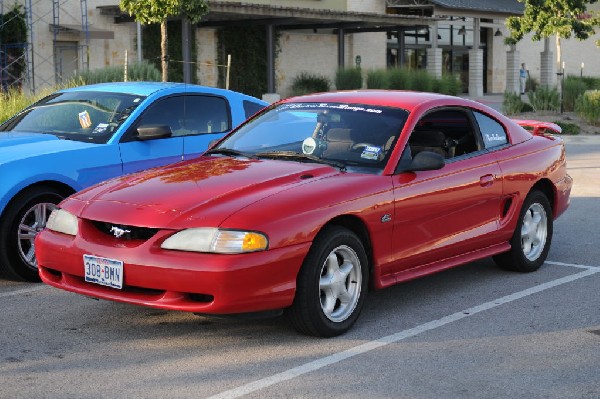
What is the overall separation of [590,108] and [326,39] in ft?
67.7

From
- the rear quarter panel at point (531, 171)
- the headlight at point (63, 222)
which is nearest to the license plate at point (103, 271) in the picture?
the headlight at point (63, 222)

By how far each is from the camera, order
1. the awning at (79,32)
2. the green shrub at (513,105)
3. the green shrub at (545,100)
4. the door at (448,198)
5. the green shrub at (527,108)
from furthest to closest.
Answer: the awning at (79,32) → the green shrub at (527,108) → the green shrub at (513,105) → the green shrub at (545,100) → the door at (448,198)

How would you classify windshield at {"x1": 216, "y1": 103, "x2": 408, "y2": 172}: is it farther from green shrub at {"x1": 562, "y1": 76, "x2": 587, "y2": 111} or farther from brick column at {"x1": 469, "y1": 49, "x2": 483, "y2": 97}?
brick column at {"x1": 469, "y1": 49, "x2": 483, "y2": 97}

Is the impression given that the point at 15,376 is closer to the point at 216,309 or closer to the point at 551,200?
the point at 216,309

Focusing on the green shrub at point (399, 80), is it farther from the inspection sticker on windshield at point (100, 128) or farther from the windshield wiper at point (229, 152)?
the windshield wiper at point (229, 152)

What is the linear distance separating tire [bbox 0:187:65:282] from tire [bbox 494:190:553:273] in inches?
147

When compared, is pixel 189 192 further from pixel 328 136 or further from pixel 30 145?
pixel 30 145

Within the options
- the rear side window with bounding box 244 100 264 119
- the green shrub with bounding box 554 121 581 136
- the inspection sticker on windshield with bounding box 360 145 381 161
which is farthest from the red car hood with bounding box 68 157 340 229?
the green shrub with bounding box 554 121 581 136

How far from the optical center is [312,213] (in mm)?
5805

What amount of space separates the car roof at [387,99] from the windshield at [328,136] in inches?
3.2

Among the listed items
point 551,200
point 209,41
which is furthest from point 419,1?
point 551,200

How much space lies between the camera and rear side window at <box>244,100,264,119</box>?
9.62 meters

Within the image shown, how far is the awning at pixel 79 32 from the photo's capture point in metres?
31.9

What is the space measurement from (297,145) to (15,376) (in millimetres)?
2616
